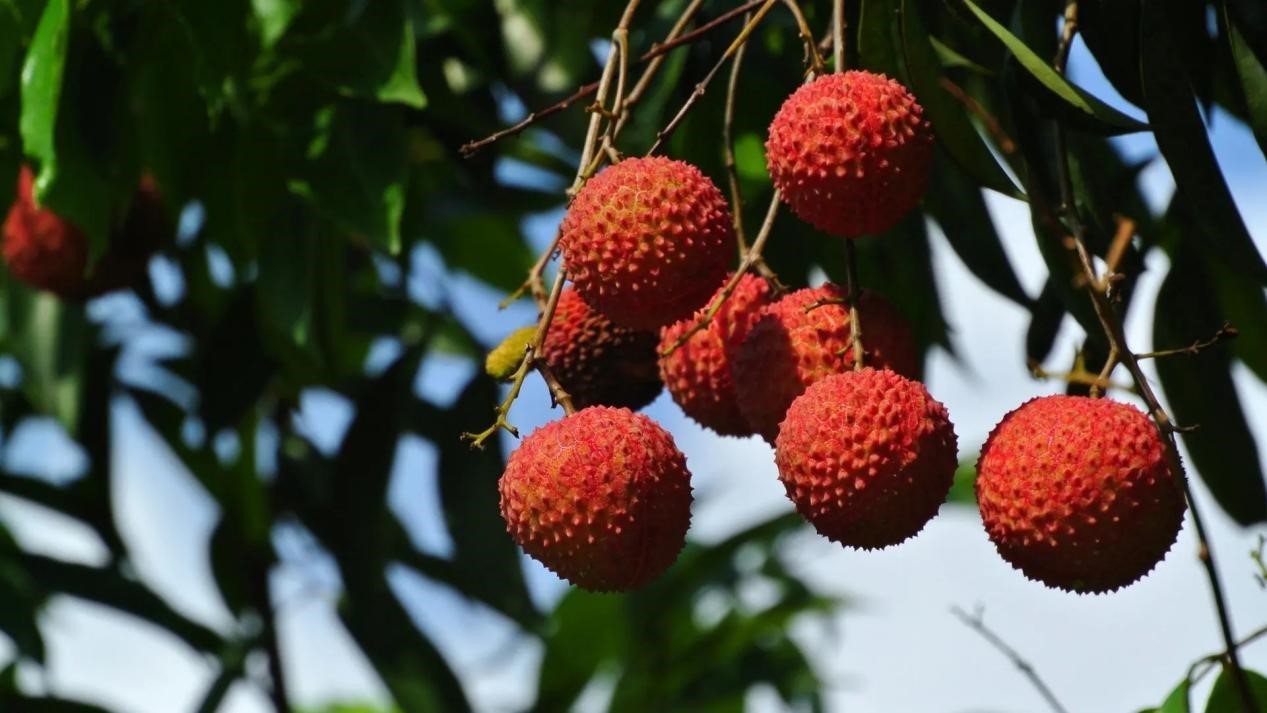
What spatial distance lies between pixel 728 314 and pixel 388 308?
1.47 m

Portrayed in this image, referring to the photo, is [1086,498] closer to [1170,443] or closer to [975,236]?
[1170,443]

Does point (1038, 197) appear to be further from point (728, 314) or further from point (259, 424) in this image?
point (259, 424)

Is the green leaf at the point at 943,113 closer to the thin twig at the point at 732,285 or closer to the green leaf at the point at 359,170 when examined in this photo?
the thin twig at the point at 732,285

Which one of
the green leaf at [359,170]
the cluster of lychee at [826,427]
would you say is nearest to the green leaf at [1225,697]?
the cluster of lychee at [826,427]

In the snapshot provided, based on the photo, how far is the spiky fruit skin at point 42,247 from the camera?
2355mm

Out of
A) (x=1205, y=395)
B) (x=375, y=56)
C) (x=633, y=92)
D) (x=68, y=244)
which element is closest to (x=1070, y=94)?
(x=633, y=92)

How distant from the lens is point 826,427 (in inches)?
47.6

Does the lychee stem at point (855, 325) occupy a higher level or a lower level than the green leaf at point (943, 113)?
lower

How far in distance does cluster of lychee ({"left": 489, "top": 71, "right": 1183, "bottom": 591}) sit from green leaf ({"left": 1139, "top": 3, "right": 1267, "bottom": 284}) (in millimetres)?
146

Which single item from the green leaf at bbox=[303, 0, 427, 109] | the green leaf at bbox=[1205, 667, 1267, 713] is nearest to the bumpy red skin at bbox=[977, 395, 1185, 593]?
the green leaf at bbox=[1205, 667, 1267, 713]

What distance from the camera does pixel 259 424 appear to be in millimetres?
2986

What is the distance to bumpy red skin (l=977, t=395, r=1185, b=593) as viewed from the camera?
1179 millimetres

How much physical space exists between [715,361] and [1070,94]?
35 cm

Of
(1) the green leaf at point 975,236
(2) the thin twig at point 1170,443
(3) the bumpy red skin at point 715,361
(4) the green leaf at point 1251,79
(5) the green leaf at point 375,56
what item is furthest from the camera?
(5) the green leaf at point 375,56
